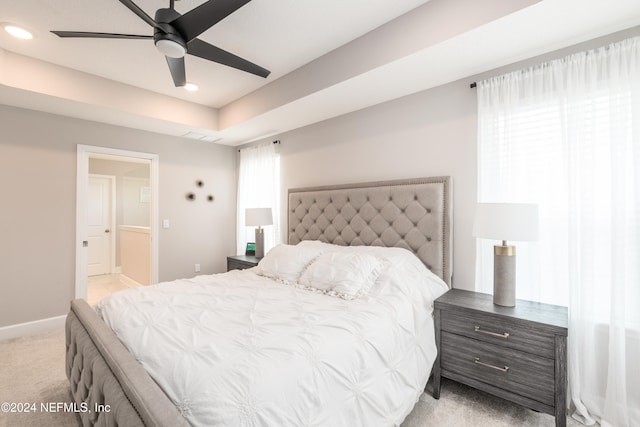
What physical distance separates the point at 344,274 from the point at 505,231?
113cm

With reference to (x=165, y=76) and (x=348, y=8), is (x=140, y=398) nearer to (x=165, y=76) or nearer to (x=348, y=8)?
(x=348, y=8)

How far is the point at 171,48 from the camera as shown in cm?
173

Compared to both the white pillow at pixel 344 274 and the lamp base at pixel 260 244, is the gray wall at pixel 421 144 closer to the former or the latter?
the white pillow at pixel 344 274

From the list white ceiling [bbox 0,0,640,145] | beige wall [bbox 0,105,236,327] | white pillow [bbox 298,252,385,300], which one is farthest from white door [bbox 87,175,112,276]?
white pillow [bbox 298,252,385,300]

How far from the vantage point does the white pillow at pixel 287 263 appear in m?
2.63

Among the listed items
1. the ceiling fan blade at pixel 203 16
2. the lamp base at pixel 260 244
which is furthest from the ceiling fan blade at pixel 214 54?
the lamp base at pixel 260 244

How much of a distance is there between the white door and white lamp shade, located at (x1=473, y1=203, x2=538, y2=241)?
7.12m

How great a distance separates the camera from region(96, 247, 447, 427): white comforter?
3.58 ft

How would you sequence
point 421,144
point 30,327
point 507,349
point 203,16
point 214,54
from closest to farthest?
point 203,16, point 507,349, point 214,54, point 421,144, point 30,327

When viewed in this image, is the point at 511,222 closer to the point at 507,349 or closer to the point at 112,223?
the point at 507,349

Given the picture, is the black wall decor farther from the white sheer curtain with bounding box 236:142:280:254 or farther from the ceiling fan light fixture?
the ceiling fan light fixture

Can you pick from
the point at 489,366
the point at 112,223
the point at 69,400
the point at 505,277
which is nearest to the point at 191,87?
the point at 69,400

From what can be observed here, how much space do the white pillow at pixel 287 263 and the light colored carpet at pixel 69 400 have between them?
52.6 inches

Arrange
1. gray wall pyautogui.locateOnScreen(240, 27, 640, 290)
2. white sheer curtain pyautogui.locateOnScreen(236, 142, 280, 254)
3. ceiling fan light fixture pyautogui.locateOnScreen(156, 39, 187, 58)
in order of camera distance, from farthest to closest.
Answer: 1. white sheer curtain pyautogui.locateOnScreen(236, 142, 280, 254)
2. gray wall pyautogui.locateOnScreen(240, 27, 640, 290)
3. ceiling fan light fixture pyautogui.locateOnScreen(156, 39, 187, 58)
